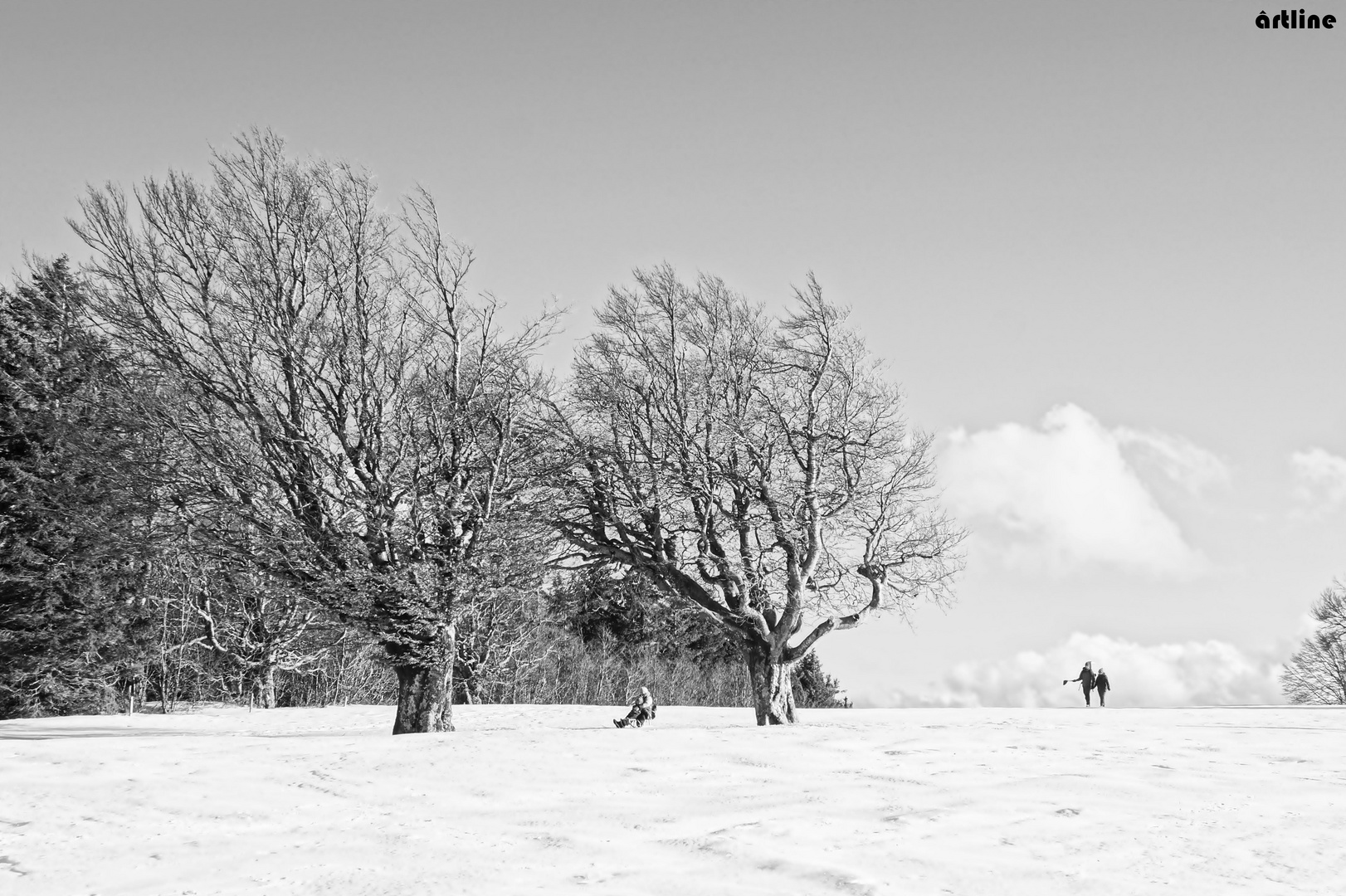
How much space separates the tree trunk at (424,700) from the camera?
20.1m

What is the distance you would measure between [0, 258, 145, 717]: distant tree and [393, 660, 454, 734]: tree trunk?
42.9ft

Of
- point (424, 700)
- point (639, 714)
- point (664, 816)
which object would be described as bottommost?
point (664, 816)

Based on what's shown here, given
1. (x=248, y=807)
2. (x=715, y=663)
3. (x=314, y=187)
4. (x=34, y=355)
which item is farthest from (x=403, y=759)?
(x=715, y=663)

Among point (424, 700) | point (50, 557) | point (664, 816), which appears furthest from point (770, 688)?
point (50, 557)

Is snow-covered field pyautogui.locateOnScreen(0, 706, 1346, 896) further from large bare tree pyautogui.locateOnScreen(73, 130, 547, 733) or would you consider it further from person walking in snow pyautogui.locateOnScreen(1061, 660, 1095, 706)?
person walking in snow pyautogui.locateOnScreen(1061, 660, 1095, 706)

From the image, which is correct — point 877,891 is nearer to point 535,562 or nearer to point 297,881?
point 297,881

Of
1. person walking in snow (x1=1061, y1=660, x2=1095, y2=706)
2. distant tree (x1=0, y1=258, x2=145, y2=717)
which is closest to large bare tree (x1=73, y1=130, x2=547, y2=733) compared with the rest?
distant tree (x1=0, y1=258, x2=145, y2=717)

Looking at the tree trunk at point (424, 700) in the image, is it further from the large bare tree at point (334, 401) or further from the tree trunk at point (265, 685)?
the tree trunk at point (265, 685)

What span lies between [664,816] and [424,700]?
9488 millimetres

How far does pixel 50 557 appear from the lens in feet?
99.8

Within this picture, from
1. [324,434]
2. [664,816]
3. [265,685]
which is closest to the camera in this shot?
[664,816]

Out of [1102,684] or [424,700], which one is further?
[1102,684]

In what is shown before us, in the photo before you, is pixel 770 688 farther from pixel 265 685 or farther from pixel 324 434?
pixel 265 685

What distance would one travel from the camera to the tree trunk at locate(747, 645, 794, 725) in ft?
81.4
